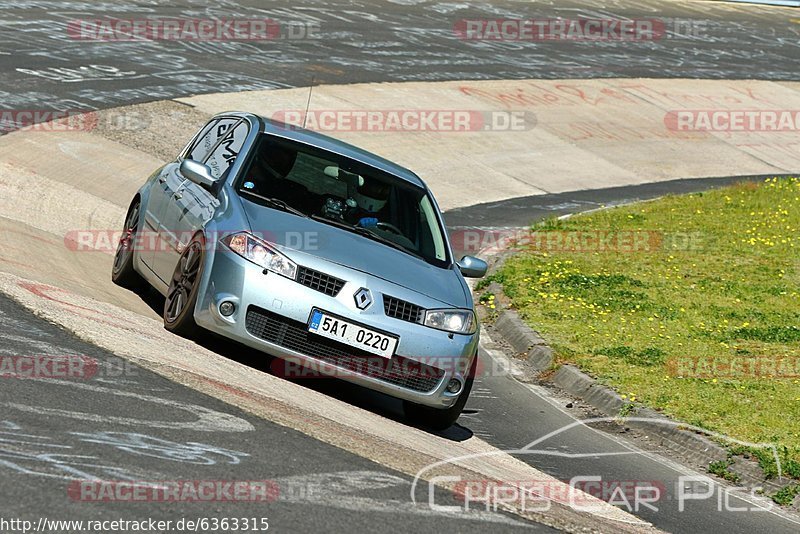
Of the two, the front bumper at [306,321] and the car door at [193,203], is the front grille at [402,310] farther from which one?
the car door at [193,203]

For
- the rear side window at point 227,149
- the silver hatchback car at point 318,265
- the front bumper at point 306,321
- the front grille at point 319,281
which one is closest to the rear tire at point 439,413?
the silver hatchback car at point 318,265

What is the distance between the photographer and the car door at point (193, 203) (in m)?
9.00

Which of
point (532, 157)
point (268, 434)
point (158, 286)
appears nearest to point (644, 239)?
point (532, 157)

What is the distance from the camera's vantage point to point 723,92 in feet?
103

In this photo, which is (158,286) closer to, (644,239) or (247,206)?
(247,206)

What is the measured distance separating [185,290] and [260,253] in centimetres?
67

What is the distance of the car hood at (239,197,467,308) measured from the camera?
8.30 meters

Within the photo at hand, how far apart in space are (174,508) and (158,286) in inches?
172

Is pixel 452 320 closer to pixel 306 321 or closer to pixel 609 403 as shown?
pixel 306 321

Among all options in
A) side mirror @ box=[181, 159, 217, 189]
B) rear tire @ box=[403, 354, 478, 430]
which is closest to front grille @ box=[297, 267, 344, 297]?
rear tire @ box=[403, 354, 478, 430]

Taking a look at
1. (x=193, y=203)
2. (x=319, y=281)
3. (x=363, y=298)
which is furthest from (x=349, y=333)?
(x=193, y=203)

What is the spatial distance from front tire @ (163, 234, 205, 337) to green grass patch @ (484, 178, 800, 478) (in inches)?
150

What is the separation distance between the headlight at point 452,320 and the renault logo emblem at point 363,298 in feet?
1.44

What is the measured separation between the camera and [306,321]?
800cm
